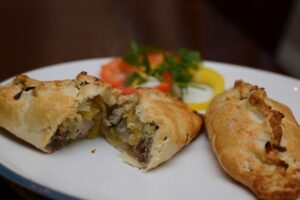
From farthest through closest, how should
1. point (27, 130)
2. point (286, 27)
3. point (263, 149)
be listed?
point (286, 27), point (27, 130), point (263, 149)

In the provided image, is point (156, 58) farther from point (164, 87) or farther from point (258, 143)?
point (258, 143)

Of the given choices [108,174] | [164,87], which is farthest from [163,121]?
[164,87]

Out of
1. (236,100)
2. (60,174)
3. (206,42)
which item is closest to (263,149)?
(236,100)

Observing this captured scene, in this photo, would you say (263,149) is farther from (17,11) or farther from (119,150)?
(17,11)

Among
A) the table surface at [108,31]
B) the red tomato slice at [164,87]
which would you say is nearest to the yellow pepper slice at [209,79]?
the red tomato slice at [164,87]

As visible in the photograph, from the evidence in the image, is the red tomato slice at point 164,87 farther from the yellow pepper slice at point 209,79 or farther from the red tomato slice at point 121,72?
the yellow pepper slice at point 209,79

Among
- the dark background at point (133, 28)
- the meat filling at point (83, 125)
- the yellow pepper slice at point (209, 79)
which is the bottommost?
the dark background at point (133, 28)
